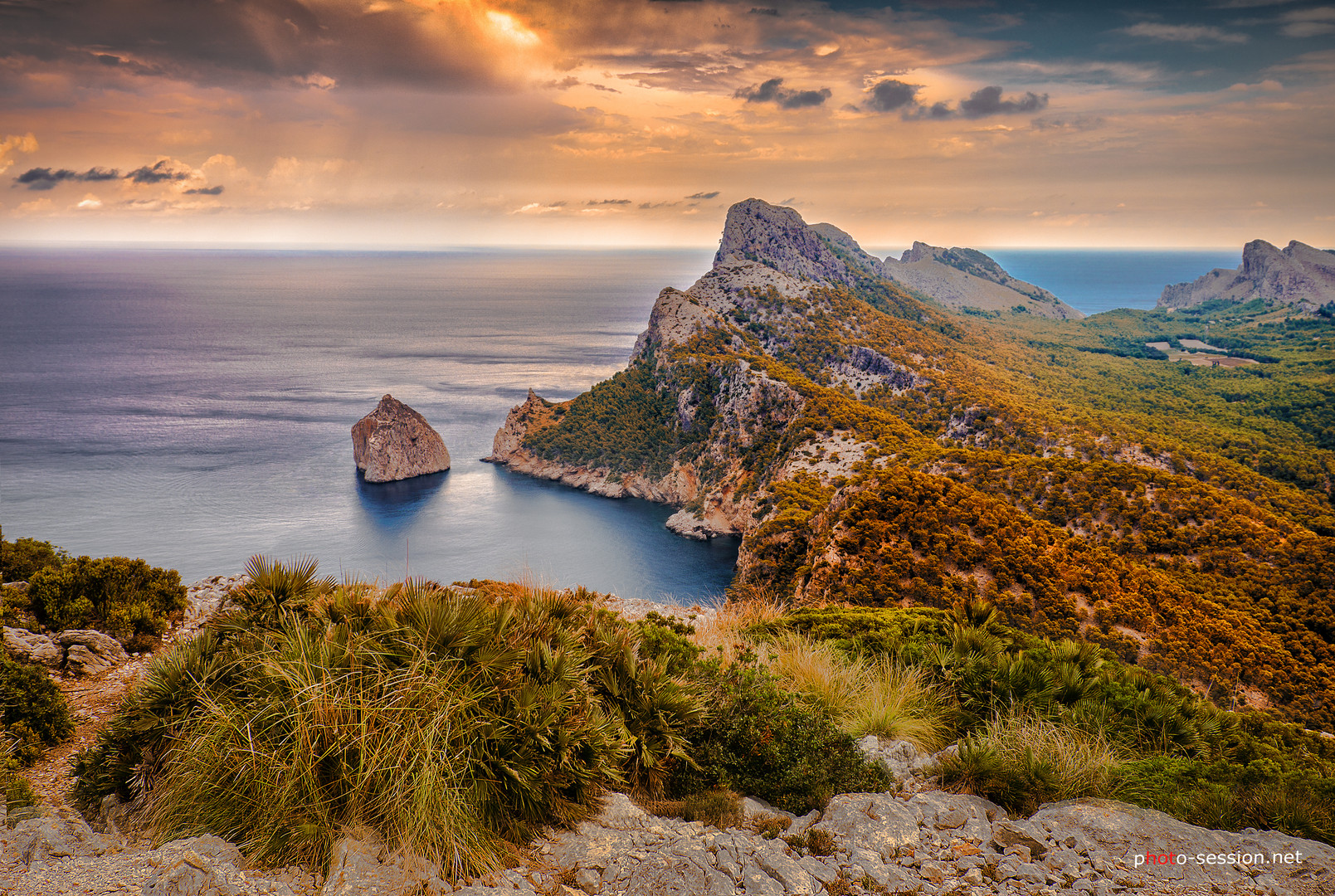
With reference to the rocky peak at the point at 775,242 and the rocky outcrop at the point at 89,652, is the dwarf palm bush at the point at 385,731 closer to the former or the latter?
the rocky outcrop at the point at 89,652

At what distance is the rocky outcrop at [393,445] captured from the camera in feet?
216

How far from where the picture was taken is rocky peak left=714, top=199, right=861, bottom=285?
115 meters

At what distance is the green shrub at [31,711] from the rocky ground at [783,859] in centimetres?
121

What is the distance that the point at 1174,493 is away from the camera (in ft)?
91.5

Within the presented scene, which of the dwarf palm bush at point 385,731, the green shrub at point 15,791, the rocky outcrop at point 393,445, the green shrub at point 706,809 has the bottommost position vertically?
the rocky outcrop at point 393,445

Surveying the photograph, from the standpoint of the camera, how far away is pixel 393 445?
6638cm

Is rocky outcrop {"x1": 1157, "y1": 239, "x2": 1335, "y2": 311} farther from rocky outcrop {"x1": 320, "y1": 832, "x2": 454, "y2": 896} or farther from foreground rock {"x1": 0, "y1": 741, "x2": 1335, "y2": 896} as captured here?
rocky outcrop {"x1": 320, "y1": 832, "x2": 454, "y2": 896}

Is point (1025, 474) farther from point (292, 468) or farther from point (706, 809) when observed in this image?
point (292, 468)

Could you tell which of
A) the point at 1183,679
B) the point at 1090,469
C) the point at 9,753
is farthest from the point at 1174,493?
the point at 9,753

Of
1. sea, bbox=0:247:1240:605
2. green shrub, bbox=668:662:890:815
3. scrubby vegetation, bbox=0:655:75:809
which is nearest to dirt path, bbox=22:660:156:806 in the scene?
scrubby vegetation, bbox=0:655:75:809

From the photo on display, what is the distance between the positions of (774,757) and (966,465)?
3551 cm

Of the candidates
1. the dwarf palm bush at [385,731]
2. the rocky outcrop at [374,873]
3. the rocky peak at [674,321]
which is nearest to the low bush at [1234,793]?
the dwarf palm bush at [385,731]

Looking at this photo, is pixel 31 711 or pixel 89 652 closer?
pixel 31 711

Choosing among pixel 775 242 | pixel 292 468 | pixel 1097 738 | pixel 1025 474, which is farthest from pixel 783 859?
pixel 775 242
